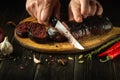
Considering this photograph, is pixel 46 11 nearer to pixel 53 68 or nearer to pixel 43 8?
pixel 43 8

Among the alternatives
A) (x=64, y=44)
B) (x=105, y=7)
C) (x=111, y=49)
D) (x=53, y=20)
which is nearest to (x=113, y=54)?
(x=111, y=49)

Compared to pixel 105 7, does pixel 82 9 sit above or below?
above

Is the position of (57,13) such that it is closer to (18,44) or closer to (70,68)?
(18,44)

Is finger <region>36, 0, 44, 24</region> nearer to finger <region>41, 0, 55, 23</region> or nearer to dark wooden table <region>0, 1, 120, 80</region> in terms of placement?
finger <region>41, 0, 55, 23</region>

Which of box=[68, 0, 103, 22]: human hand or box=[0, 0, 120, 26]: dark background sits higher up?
box=[68, 0, 103, 22]: human hand

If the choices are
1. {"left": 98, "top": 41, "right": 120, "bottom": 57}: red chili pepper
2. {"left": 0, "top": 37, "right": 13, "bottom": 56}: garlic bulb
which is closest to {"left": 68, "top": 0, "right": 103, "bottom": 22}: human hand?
{"left": 98, "top": 41, "right": 120, "bottom": 57}: red chili pepper

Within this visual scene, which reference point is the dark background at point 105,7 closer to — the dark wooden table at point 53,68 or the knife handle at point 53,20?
the knife handle at point 53,20
